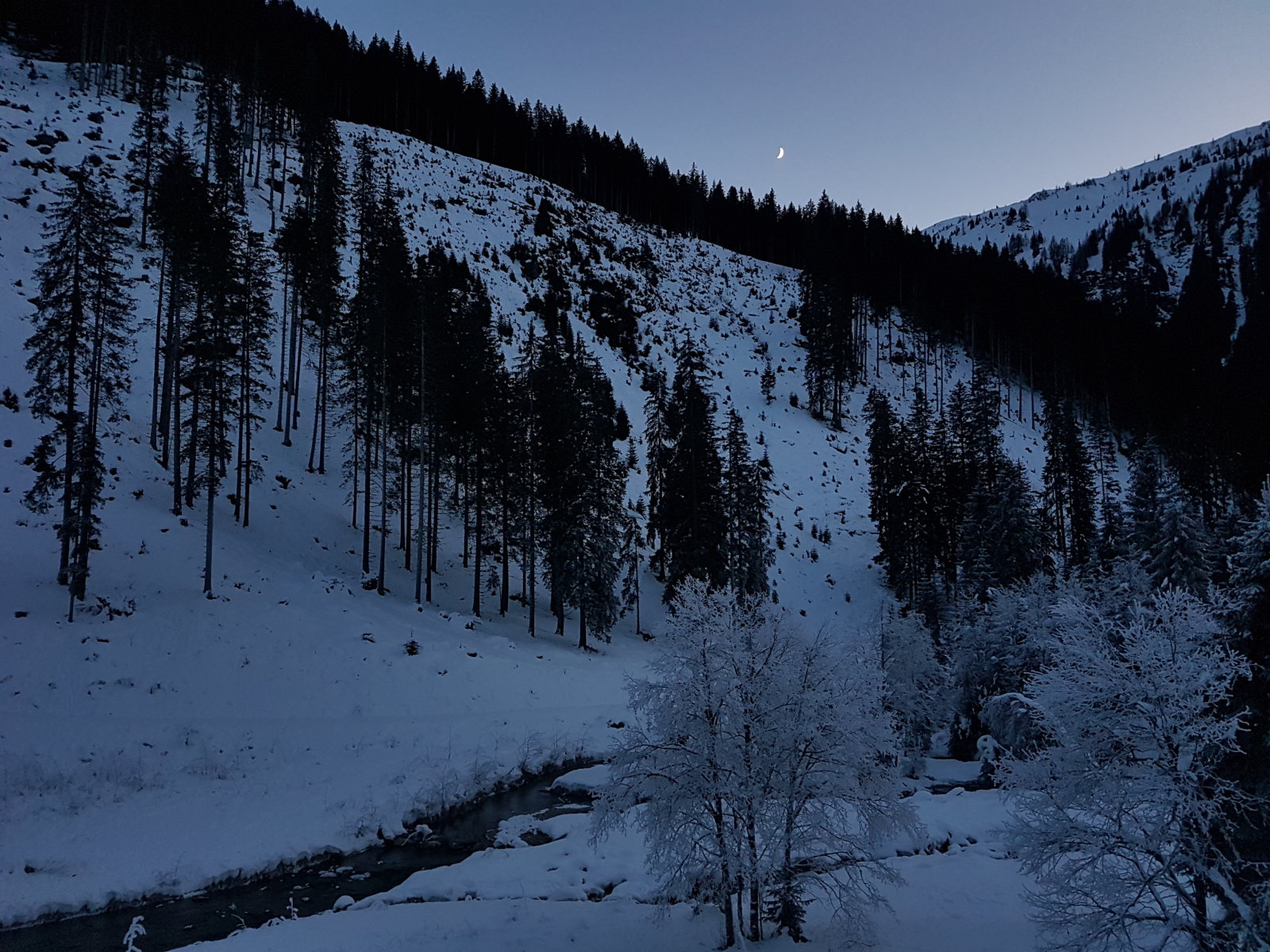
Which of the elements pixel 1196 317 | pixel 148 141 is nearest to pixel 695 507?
pixel 148 141

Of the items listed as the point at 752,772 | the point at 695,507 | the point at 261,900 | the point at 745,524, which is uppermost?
the point at 695,507

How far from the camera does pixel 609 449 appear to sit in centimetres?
4441

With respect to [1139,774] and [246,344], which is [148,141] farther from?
[1139,774]

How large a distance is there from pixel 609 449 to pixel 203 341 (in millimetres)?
23578

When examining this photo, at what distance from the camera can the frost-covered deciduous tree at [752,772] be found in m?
12.8

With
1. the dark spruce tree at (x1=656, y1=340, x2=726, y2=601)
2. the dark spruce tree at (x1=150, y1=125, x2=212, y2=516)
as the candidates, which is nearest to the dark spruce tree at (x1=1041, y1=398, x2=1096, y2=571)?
the dark spruce tree at (x1=656, y1=340, x2=726, y2=601)

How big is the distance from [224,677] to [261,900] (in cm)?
1084

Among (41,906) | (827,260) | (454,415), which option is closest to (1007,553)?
(454,415)

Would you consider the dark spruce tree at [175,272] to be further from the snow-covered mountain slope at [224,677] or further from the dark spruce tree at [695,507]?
the dark spruce tree at [695,507]

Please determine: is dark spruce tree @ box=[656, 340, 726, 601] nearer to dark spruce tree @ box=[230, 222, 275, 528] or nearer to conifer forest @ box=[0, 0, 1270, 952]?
Result: conifer forest @ box=[0, 0, 1270, 952]

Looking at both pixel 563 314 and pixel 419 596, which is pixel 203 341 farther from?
pixel 563 314

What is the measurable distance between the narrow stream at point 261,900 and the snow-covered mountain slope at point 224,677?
63cm

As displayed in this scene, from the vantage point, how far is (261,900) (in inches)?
607

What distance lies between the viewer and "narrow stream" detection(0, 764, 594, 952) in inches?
524
